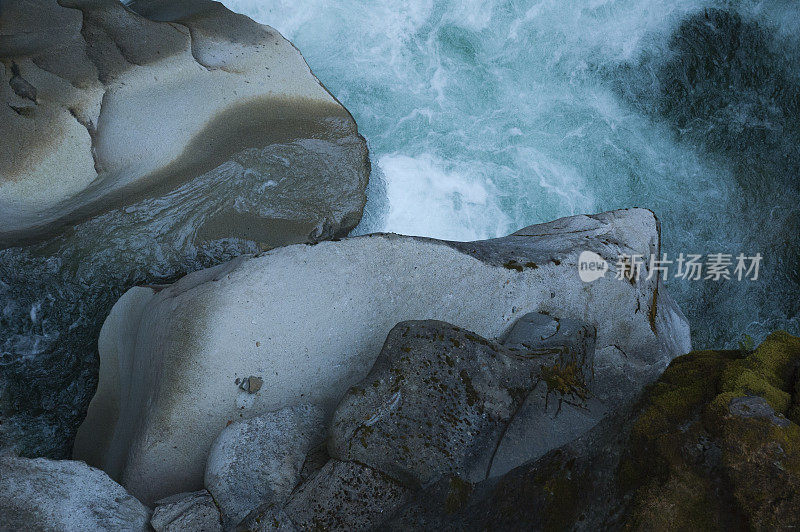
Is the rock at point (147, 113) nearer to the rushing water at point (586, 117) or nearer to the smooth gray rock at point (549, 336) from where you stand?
the rushing water at point (586, 117)

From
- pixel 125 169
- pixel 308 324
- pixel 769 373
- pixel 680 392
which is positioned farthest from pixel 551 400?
pixel 125 169

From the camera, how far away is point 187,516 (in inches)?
168

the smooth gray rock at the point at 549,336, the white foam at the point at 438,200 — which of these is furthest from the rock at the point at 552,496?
the white foam at the point at 438,200

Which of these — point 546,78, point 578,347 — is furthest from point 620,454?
point 546,78

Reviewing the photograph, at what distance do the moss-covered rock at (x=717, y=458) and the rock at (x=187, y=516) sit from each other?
280 centimetres

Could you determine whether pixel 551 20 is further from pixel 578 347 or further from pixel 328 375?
pixel 328 375

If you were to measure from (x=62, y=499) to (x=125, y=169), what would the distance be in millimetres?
3603

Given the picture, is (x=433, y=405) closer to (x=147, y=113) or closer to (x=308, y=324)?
(x=308, y=324)

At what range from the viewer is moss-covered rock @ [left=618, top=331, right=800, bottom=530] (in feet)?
8.96

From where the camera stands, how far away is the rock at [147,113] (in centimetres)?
616

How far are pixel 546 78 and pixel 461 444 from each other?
6.83m

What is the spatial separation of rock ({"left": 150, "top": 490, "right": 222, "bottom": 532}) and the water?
162 inches

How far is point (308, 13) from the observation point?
9586 mm

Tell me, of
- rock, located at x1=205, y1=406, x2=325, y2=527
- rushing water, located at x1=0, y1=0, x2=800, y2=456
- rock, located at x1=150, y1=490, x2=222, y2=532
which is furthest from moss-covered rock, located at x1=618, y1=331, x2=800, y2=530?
rushing water, located at x1=0, y1=0, x2=800, y2=456
